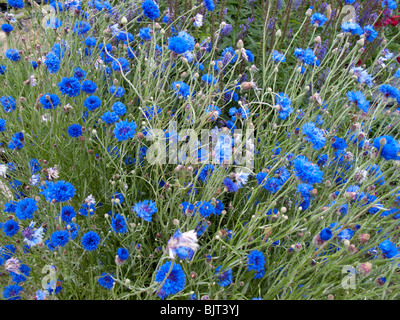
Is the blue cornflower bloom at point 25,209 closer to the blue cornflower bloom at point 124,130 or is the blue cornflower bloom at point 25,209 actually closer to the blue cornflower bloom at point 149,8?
the blue cornflower bloom at point 124,130

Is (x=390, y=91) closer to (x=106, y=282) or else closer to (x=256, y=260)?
(x=256, y=260)

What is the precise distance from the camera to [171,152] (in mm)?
1745

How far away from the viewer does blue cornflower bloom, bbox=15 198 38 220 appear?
1.30 metres

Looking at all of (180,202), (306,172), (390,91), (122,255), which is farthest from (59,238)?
(390,91)

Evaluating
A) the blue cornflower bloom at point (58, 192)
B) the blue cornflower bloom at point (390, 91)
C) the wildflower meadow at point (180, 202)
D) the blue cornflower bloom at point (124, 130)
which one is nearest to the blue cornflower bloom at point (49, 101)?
the wildflower meadow at point (180, 202)

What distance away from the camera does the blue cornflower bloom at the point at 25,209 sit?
1.30 m

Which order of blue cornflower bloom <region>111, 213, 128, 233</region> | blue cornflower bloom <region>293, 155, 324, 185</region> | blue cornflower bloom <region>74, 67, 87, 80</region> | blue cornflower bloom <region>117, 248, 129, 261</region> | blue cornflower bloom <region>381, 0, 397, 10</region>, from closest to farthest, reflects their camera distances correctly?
blue cornflower bloom <region>117, 248, 129, 261</region>, blue cornflower bloom <region>293, 155, 324, 185</region>, blue cornflower bloom <region>111, 213, 128, 233</region>, blue cornflower bloom <region>74, 67, 87, 80</region>, blue cornflower bloom <region>381, 0, 397, 10</region>

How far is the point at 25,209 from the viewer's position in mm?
1342

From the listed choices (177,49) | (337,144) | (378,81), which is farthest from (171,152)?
(378,81)

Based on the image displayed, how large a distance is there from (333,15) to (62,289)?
2590 mm

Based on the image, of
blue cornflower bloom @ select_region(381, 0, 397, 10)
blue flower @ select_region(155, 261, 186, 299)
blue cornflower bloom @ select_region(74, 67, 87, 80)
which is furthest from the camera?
blue cornflower bloom @ select_region(381, 0, 397, 10)

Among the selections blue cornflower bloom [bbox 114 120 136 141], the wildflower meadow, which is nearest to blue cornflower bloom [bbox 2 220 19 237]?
the wildflower meadow

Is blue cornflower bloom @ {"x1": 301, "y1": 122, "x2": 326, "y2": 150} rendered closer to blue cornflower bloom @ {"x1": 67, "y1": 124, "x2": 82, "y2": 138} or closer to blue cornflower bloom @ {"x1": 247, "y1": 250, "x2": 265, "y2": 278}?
blue cornflower bloom @ {"x1": 247, "y1": 250, "x2": 265, "y2": 278}

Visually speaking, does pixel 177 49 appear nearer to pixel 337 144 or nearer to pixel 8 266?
pixel 337 144
